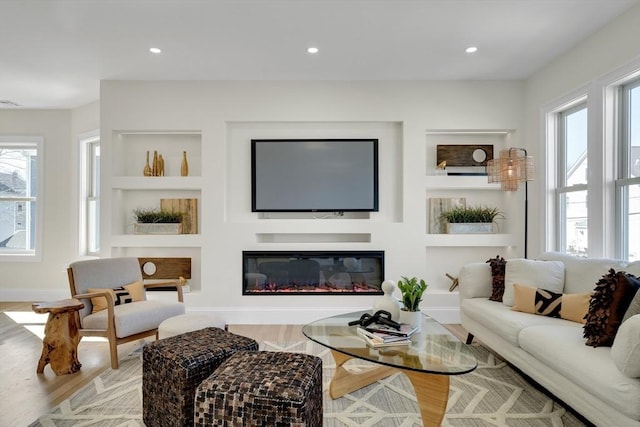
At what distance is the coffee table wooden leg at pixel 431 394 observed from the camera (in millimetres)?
1829

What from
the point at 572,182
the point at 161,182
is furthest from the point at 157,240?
the point at 572,182

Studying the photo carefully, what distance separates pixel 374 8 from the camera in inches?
107

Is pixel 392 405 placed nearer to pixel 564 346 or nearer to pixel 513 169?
pixel 564 346

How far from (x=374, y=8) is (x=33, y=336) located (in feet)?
14.0

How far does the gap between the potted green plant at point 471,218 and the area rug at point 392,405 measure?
5.68 ft

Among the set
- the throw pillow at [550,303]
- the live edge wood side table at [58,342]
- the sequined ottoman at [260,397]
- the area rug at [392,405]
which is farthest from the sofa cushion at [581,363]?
the live edge wood side table at [58,342]

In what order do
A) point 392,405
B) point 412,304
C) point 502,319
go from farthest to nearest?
point 502,319 < point 412,304 < point 392,405

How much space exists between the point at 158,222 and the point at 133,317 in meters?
1.50

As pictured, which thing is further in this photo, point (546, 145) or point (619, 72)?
point (546, 145)

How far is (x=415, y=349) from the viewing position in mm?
1998

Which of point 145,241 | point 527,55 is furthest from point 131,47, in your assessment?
point 527,55

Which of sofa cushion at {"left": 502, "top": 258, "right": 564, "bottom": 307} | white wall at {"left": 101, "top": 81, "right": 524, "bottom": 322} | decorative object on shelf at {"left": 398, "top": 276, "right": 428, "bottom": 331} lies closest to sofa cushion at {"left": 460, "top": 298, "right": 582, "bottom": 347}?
sofa cushion at {"left": 502, "top": 258, "right": 564, "bottom": 307}

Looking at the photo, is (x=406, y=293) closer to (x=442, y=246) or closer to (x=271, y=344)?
(x=271, y=344)

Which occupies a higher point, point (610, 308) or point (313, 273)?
point (610, 308)
